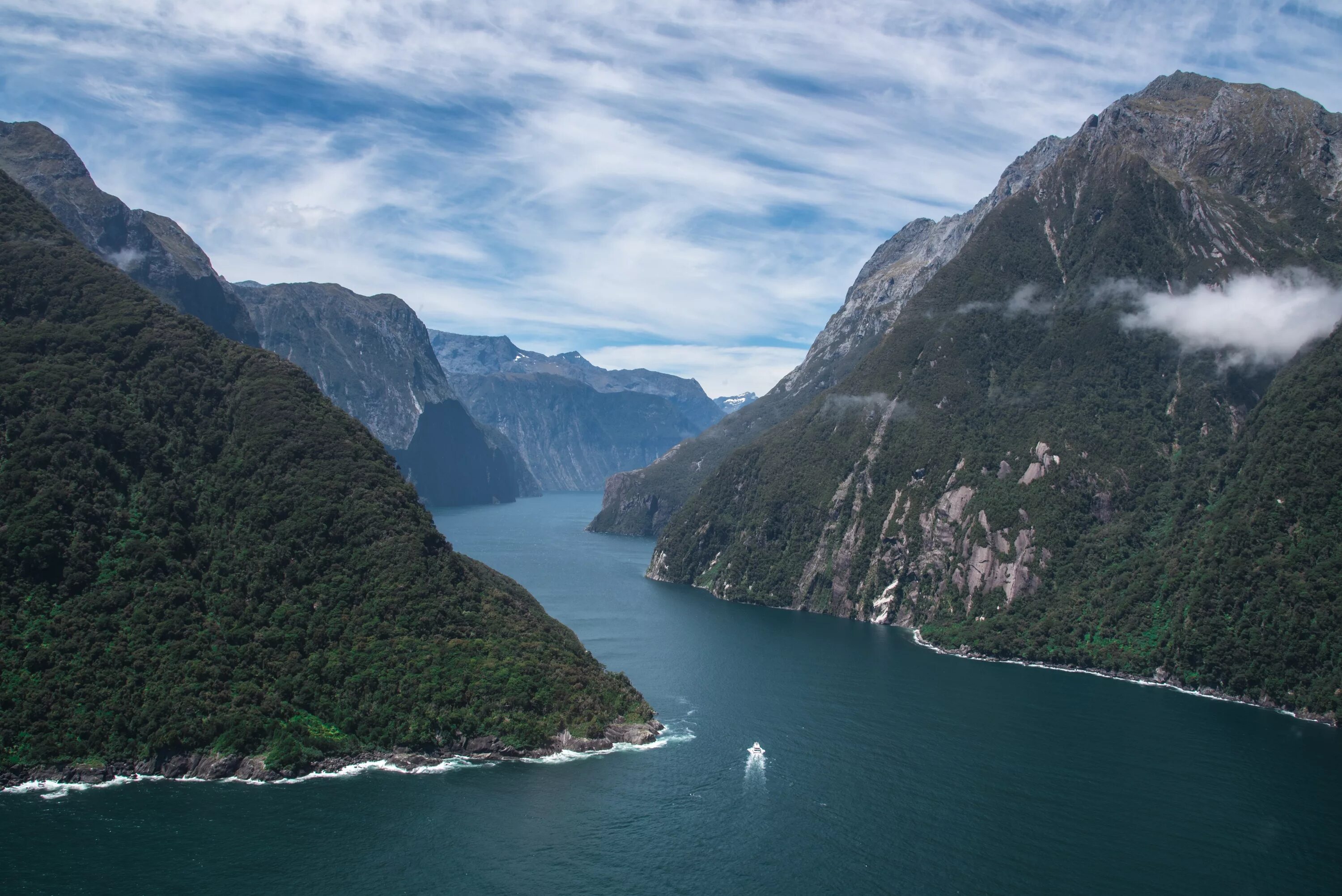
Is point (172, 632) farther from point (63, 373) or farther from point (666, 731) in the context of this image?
point (666, 731)

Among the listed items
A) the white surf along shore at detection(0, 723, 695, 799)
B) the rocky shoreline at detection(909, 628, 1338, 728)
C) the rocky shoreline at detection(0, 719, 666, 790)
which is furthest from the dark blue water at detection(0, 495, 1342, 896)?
the rocky shoreline at detection(909, 628, 1338, 728)

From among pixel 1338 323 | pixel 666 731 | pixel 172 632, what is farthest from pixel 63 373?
pixel 1338 323

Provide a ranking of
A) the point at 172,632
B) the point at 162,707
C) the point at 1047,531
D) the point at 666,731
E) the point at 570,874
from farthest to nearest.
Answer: the point at 1047,531
the point at 666,731
the point at 172,632
the point at 162,707
the point at 570,874

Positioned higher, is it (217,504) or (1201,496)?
(1201,496)

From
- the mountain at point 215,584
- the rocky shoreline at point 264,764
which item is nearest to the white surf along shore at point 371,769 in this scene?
the rocky shoreline at point 264,764

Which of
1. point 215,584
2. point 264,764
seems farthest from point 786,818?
point 215,584

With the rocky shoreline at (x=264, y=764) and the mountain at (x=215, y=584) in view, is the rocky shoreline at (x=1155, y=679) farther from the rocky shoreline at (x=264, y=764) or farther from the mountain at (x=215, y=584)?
the rocky shoreline at (x=264, y=764)

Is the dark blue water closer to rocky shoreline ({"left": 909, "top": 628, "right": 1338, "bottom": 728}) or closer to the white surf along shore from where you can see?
the white surf along shore
